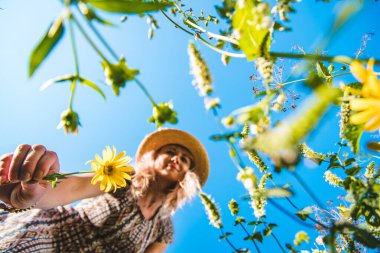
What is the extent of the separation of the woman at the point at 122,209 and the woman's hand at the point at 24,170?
0.31 metres

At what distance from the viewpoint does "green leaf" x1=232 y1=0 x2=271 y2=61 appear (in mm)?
401

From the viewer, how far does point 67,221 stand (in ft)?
5.27

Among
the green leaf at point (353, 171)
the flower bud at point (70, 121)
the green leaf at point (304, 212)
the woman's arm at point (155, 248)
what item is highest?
the woman's arm at point (155, 248)

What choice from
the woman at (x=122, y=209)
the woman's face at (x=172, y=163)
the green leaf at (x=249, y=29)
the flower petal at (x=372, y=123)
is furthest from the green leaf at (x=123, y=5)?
the woman's face at (x=172, y=163)

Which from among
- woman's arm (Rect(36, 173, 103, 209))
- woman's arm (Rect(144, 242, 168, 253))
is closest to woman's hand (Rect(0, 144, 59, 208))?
woman's arm (Rect(36, 173, 103, 209))

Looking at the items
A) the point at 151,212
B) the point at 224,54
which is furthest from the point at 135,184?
the point at 224,54

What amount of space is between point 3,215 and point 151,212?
31.7 inches

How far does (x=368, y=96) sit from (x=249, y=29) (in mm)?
190

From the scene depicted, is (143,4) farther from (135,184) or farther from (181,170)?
(135,184)

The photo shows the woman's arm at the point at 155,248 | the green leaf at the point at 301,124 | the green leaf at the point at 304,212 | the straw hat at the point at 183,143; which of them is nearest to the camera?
the green leaf at the point at 301,124

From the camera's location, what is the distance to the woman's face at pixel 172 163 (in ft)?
5.31

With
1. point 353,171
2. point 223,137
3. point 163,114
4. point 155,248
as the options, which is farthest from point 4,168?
point 155,248

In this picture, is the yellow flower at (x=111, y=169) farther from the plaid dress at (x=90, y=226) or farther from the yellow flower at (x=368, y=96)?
the yellow flower at (x=368, y=96)

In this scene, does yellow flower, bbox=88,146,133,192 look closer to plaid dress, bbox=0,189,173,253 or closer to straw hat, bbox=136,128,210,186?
plaid dress, bbox=0,189,173,253
